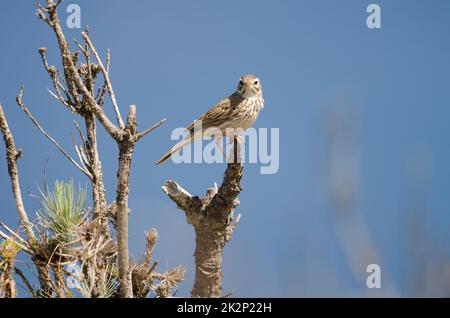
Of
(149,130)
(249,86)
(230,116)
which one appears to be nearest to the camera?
(149,130)

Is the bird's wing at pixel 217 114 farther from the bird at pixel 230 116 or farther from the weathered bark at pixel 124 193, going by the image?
the weathered bark at pixel 124 193

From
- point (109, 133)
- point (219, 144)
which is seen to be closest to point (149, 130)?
point (109, 133)

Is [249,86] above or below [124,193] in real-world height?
above

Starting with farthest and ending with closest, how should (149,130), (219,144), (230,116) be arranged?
(230,116), (219,144), (149,130)

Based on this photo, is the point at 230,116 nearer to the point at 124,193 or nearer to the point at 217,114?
the point at 217,114

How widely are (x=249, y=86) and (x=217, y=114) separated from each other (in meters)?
0.78

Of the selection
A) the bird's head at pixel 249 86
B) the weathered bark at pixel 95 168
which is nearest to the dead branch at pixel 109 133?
the weathered bark at pixel 95 168

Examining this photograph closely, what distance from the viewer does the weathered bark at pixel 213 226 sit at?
804cm

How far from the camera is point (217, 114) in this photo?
35.8ft

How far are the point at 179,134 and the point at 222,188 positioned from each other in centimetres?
301

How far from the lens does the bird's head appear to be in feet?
36.7

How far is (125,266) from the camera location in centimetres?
764
